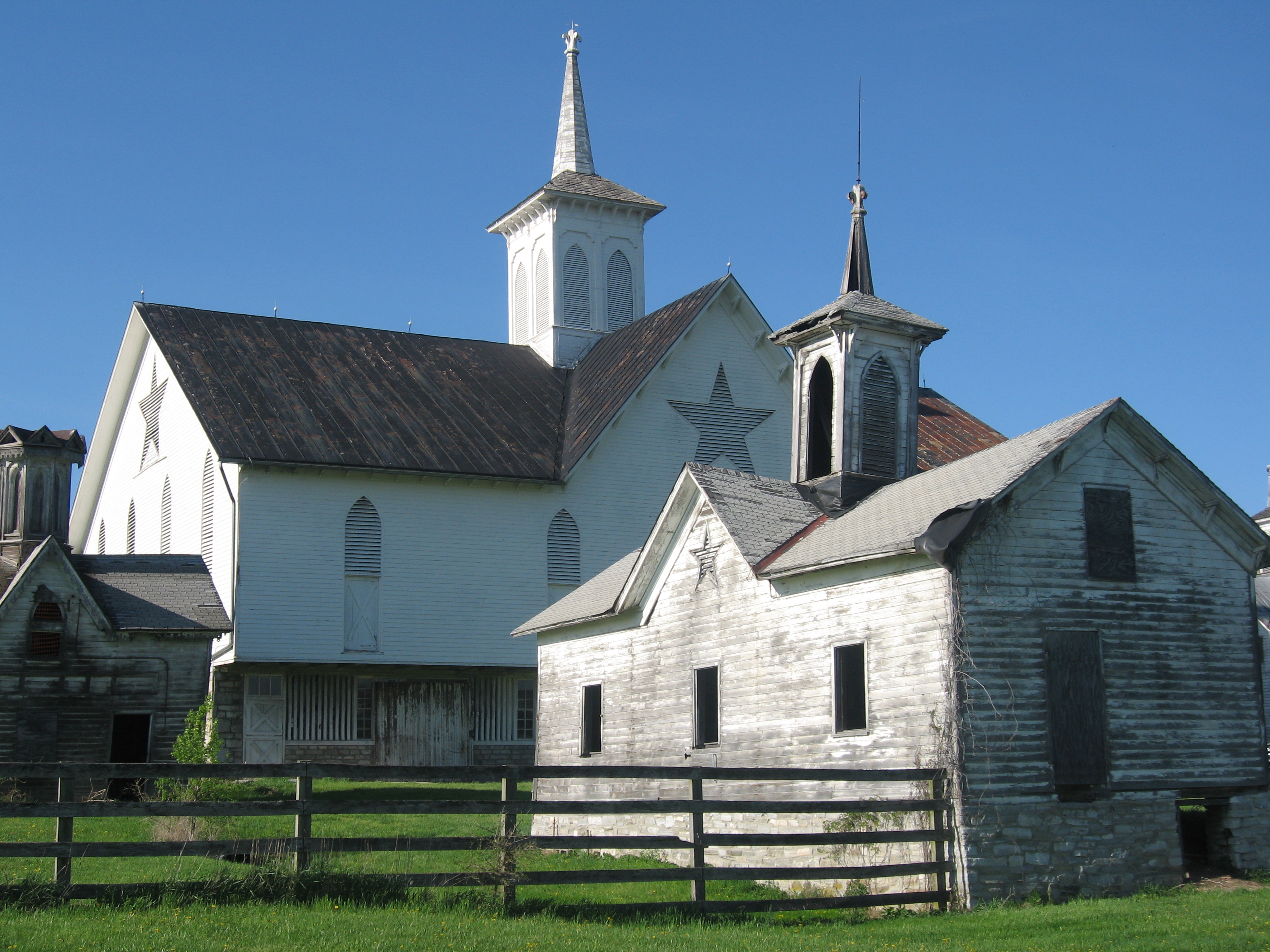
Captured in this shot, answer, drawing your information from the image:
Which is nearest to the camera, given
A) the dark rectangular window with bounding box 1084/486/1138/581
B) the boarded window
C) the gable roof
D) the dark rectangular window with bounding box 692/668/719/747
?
the boarded window

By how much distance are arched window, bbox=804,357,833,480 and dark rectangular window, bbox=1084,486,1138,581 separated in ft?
21.0

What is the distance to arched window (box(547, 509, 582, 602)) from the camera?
1371 inches

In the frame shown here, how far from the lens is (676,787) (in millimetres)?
21703

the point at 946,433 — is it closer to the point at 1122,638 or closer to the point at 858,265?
the point at 858,265

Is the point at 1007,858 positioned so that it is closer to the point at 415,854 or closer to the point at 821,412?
the point at 415,854

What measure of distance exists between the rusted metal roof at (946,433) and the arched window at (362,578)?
14426 mm

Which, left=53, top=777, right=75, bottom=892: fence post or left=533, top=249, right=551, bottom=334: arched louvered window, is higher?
left=533, top=249, right=551, bottom=334: arched louvered window

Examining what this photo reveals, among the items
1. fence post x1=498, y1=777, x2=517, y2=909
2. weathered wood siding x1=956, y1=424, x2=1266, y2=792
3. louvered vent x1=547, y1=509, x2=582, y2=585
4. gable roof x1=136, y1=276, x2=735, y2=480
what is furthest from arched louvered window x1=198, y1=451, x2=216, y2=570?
weathered wood siding x1=956, y1=424, x2=1266, y2=792

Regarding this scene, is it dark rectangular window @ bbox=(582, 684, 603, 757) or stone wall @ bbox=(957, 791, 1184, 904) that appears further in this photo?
dark rectangular window @ bbox=(582, 684, 603, 757)

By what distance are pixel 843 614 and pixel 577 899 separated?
547 cm

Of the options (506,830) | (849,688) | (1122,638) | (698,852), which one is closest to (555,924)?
(506,830)

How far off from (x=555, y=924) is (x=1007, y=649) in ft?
20.8

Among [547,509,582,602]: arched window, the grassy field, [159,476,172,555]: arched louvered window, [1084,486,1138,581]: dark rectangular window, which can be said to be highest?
[159,476,172,555]: arched louvered window

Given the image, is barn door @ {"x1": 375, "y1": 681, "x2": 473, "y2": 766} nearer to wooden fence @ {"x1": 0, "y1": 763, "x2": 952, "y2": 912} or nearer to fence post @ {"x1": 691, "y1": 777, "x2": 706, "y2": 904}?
wooden fence @ {"x1": 0, "y1": 763, "x2": 952, "y2": 912}
